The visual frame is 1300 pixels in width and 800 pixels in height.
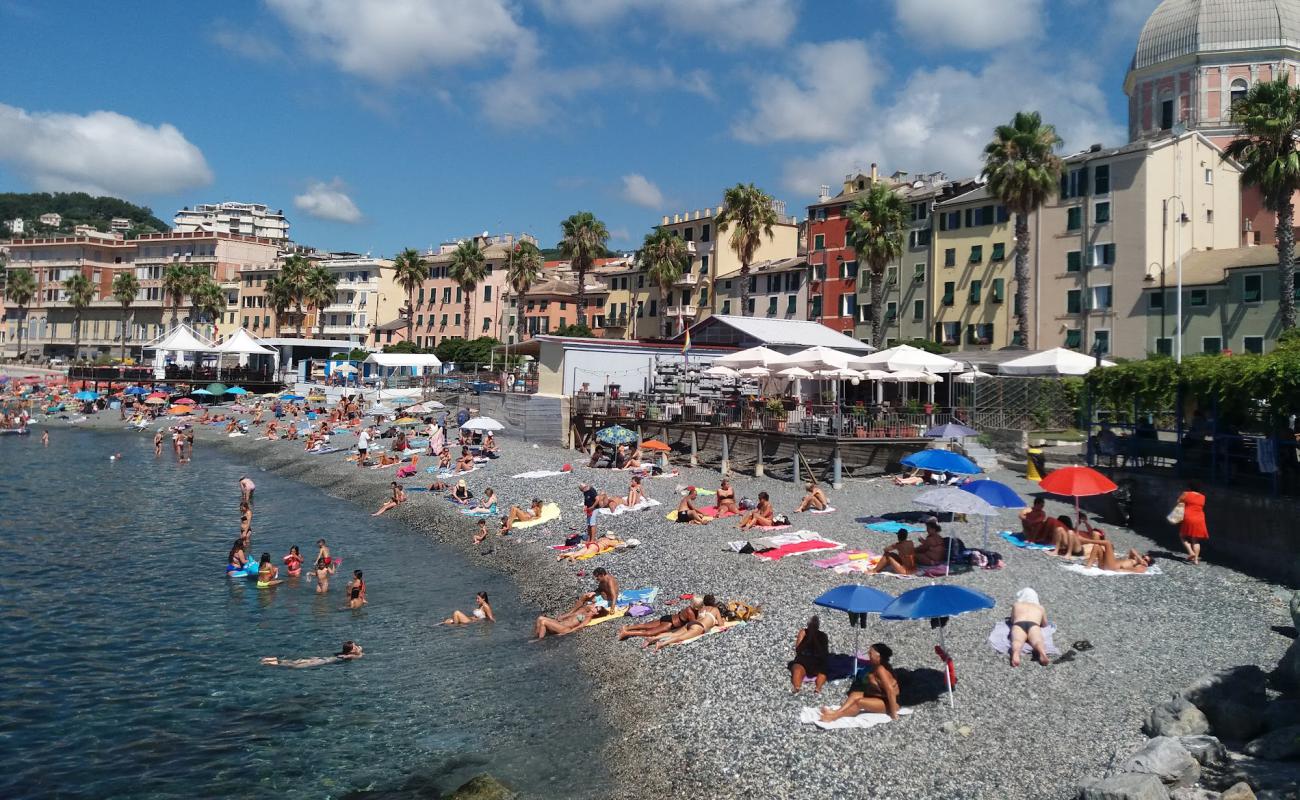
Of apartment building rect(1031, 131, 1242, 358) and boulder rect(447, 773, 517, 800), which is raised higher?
apartment building rect(1031, 131, 1242, 358)

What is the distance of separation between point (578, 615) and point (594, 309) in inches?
2733

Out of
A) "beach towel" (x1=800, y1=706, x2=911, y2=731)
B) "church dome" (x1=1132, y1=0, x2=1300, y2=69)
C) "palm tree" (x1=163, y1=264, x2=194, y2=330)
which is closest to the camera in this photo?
"beach towel" (x1=800, y1=706, x2=911, y2=731)

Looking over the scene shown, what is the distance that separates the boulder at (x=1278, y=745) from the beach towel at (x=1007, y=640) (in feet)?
11.2

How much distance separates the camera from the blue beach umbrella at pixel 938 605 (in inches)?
451

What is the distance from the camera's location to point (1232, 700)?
10938 mm

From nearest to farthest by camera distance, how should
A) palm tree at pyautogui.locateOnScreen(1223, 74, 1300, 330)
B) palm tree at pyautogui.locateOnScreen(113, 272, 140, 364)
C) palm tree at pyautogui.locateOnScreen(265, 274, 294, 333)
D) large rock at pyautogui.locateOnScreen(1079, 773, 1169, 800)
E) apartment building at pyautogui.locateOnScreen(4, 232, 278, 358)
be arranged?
large rock at pyautogui.locateOnScreen(1079, 773, 1169, 800) → palm tree at pyautogui.locateOnScreen(1223, 74, 1300, 330) → palm tree at pyautogui.locateOnScreen(265, 274, 294, 333) → palm tree at pyautogui.locateOnScreen(113, 272, 140, 364) → apartment building at pyautogui.locateOnScreen(4, 232, 278, 358)

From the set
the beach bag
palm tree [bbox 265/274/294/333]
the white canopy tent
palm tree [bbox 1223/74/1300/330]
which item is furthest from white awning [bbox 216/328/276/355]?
the beach bag

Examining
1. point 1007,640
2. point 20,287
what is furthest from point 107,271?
point 1007,640

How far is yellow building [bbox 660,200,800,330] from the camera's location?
74938 mm

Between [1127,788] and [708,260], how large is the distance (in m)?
68.7

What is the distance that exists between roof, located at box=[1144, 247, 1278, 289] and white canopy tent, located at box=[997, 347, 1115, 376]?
64.8 ft

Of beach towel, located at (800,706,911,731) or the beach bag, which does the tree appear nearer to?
the beach bag

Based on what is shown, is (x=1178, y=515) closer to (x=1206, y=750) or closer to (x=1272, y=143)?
(x=1206, y=750)

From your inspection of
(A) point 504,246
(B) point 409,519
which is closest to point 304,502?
Answer: (B) point 409,519
